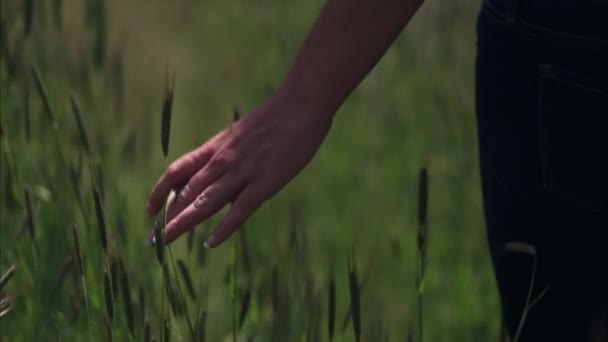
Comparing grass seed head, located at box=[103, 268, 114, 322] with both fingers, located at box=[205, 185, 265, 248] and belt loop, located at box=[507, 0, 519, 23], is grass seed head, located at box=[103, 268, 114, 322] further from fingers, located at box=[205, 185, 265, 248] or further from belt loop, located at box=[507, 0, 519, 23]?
belt loop, located at box=[507, 0, 519, 23]

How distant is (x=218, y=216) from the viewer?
7.94 ft

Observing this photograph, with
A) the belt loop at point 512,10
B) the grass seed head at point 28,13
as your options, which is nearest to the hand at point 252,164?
the belt loop at point 512,10

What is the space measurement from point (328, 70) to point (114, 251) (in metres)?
0.31

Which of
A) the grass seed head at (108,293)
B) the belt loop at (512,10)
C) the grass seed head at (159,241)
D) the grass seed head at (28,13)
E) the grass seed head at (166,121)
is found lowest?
the grass seed head at (108,293)

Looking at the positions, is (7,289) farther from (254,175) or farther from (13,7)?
(13,7)


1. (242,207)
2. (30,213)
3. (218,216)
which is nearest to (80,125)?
(30,213)

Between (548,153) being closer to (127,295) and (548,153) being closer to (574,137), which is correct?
(574,137)

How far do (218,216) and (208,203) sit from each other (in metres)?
1.26

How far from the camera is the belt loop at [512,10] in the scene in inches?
48.7

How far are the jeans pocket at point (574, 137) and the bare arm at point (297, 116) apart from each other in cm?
19

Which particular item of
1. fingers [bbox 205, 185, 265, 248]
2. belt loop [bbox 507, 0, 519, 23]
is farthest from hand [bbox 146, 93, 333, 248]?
belt loop [bbox 507, 0, 519, 23]

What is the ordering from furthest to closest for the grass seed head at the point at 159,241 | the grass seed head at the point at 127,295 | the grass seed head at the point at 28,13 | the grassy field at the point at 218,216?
the grass seed head at the point at 28,13 < the grassy field at the point at 218,216 < the grass seed head at the point at 127,295 < the grass seed head at the point at 159,241

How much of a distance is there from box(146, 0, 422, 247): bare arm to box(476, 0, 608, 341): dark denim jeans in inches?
6.2

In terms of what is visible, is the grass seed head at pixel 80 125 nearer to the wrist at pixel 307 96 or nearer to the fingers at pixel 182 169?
the fingers at pixel 182 169
